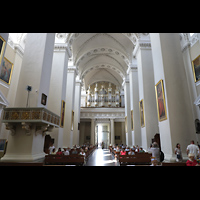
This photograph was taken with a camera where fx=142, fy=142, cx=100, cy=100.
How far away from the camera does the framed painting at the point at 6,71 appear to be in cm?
1017

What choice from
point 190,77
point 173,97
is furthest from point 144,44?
point 173,97

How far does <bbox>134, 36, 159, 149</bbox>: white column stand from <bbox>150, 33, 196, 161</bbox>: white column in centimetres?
304

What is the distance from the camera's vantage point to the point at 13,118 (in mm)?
5246

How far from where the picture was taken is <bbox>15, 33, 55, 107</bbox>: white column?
6.08 metres

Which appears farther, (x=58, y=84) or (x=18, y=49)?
(x=18, y=49)

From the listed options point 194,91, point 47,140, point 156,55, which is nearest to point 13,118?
point 47,140

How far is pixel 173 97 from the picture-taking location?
19.3 feet

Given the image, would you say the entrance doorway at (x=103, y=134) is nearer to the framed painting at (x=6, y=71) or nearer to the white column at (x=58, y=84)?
the white column at (x=58, y=84)

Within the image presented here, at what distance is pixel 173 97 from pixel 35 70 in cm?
612

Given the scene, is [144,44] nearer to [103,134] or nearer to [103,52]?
[103,52]

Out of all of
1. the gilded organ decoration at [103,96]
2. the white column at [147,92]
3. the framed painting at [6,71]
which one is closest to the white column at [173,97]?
the white column at [147,92]

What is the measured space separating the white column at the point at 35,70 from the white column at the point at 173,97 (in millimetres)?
5425

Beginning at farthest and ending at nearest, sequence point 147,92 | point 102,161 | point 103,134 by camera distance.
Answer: point 103,134 < point 147,92 < point 102,161
